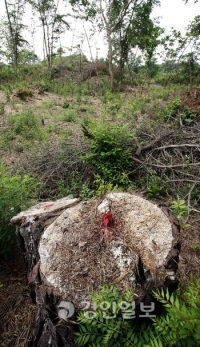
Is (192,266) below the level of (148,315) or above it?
below

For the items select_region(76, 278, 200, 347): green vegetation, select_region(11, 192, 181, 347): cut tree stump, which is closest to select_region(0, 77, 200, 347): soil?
select_region(11, 192, 181, 347): cut tree stump

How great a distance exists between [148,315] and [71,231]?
68 centimetres

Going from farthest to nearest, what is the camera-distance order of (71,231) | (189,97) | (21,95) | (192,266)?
1. (21,95)
2. (189,97)
3. (192,266)
4. (71,231)

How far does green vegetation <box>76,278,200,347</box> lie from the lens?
81cm

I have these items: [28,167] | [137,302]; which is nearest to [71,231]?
[137,302]

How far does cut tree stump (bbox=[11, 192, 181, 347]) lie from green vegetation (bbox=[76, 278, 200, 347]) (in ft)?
0.40

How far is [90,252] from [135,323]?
0.45 metres

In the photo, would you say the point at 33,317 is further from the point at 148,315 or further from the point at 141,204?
the point at 141,204

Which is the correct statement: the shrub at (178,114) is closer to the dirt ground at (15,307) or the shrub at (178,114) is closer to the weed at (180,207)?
the weed at (180,207)

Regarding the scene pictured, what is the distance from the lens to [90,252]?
1.40 meters

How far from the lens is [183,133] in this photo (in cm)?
413

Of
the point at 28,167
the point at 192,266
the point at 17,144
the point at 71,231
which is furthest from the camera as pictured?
the point at 17,144

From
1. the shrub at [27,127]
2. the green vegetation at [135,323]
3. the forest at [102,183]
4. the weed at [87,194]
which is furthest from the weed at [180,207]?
the shrub at [27,127]

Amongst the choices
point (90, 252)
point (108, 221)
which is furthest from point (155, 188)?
point (90, 252)
